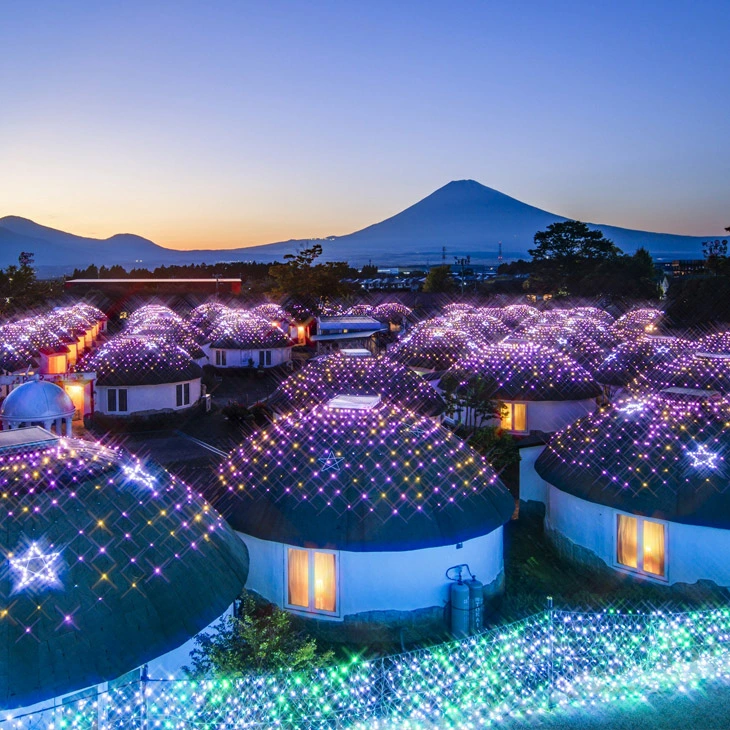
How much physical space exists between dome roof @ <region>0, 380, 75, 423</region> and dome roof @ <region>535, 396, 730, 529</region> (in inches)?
487

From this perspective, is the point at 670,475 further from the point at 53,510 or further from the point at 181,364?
the point at 181,364

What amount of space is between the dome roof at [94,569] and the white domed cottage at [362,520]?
5.58 feet

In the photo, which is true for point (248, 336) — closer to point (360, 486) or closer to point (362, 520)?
point (360, 486)

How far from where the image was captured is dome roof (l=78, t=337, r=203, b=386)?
32219 mm

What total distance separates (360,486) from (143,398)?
21609 millimetres

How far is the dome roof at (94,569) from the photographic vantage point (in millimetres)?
8484

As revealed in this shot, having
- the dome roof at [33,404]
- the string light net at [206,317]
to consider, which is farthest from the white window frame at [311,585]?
the string light net at [206,317]

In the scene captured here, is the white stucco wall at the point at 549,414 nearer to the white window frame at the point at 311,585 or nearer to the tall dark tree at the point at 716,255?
the white window frame at the point at 311,585

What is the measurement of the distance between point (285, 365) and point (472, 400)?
26.5 m

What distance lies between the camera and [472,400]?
23.2 meters

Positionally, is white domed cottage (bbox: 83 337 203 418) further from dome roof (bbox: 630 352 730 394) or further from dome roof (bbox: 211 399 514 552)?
dome roof (bbox: 630 352 730 394)

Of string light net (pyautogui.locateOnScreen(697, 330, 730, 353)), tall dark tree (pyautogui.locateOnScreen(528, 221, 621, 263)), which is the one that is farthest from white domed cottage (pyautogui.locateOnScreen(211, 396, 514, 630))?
tall dark tree (pyautogui.locateOnScreen(528, 221, 621, 263))

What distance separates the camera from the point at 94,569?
9406 millimetres

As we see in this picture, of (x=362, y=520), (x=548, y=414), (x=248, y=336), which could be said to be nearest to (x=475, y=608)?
(x=362, y=520)
